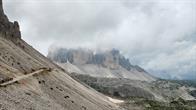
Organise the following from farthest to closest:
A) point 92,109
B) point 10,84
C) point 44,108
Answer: point 92,109 → point 10,84 → point 44,108

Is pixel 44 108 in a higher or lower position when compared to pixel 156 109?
lower

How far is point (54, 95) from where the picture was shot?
88.4 meters

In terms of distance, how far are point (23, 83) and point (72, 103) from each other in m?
14.6

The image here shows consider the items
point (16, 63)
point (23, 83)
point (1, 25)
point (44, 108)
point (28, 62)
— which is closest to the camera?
point (44, 108)

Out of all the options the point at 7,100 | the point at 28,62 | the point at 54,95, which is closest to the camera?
the point at 7,100

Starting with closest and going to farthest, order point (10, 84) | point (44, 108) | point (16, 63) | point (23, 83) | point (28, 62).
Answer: point (44, 108)
point (10, 84)
point (23, 83)
point (16, 63)
point (28, 62)

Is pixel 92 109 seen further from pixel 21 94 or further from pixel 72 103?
pixel 21 94

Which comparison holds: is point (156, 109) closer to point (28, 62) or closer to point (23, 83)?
point (28, 62)

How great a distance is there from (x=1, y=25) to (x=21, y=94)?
9072 cm

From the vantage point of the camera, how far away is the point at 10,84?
73.1 meters

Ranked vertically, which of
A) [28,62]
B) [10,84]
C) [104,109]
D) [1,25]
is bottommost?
[10,84]

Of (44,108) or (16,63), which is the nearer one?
(44,108)

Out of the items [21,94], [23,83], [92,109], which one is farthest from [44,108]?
[92,109]

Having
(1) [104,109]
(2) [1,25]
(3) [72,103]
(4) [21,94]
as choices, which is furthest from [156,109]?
(4) [21,94]
